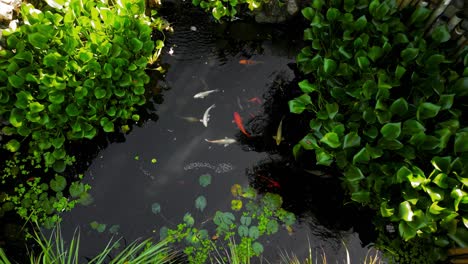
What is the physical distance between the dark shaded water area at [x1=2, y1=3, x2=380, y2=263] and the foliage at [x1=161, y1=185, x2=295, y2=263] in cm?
7

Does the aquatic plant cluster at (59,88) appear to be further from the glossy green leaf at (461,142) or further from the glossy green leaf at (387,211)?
the glossy green leaf at (461,142)

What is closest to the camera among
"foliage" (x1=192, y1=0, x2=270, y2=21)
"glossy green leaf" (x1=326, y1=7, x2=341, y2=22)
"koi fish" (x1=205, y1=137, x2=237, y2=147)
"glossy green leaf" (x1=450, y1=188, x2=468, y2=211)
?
"glossy green leaf" (x1=450, y1=188, x2=468, y2=211)

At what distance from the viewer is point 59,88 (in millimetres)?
2789

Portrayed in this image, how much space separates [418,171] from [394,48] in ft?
3.43

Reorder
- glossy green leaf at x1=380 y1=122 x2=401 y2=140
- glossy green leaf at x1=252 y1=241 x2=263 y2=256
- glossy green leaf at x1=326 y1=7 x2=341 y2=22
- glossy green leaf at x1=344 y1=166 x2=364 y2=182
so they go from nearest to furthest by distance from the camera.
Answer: glossy green leaf at x1=380 y1=122 x2=401 y2=140 < glossy green leaf at x1=344 y1=166 x2=364 y2=182 < glossy green leaf at x1=252 y1=241 x2=263 y2=256 < glossy green leaf at x1=326 y1=7 x2=341 y2=22

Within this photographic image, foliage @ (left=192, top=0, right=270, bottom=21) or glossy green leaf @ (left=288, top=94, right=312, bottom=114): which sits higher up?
foliage @ (left=192, top=0, right=270, bottom=21)

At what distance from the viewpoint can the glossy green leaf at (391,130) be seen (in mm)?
2514

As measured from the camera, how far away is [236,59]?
3.75 meters

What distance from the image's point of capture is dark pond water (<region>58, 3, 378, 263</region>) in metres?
2.96

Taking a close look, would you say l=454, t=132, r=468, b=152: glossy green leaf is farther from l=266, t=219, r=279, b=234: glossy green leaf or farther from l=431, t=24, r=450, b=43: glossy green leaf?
l=266, t=219, r=279, b=234: glossy green leaf

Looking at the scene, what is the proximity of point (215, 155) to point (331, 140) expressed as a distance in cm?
101

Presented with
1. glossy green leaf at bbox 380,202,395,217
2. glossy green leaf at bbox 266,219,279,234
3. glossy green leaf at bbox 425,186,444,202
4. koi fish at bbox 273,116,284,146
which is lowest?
glossy green leaf at bbox 266,219,279,234

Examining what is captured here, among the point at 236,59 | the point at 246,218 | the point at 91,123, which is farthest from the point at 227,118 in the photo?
the point at 91,123

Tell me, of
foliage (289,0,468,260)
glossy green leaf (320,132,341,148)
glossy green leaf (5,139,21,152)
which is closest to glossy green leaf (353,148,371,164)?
foliage (289,0,468,260)
